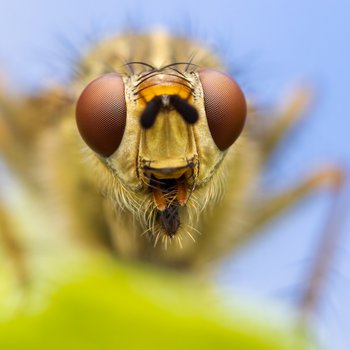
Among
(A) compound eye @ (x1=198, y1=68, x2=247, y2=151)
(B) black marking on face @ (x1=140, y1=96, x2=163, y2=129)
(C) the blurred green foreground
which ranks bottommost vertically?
(C) the blurred green foreground

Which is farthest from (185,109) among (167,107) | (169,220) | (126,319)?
(126,319)

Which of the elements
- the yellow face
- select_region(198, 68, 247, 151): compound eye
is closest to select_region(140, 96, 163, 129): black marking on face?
the yellow face

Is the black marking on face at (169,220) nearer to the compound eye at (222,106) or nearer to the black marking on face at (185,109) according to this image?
the compound eye at (222,106)

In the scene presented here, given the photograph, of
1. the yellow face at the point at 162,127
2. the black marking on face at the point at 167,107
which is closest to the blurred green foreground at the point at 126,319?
the yellow face at the point at 162,127

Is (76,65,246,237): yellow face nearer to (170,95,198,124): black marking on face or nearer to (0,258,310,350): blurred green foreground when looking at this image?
(170,95,198,124): black marking on face

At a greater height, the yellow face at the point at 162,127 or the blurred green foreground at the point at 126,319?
the yellow face at the point at 162,127

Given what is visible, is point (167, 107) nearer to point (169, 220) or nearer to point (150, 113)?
point (150, 113)

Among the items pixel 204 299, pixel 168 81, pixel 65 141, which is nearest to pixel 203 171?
pixel 168 81

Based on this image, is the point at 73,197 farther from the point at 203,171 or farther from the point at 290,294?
the point at 203,171
